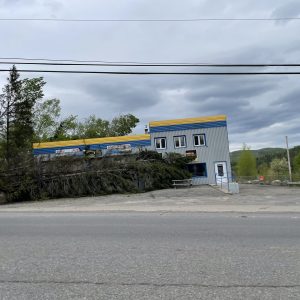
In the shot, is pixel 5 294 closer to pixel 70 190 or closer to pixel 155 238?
pixel 155 238

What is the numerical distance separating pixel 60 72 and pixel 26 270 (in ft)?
33.2

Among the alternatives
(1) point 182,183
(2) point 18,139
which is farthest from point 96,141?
(1) point 182,183

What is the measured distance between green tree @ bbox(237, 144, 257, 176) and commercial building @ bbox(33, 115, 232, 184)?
47253 mm

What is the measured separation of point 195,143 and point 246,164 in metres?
50.3

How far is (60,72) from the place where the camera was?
49.4 feet

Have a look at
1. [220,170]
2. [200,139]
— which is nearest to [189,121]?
[200,139]

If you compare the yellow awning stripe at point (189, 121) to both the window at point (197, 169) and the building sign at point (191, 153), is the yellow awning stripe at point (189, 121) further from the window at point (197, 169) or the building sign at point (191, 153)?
the window at point (197, 169)

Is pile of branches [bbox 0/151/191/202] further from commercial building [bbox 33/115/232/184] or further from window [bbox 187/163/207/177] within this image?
window [bbox 187/163/207/177]

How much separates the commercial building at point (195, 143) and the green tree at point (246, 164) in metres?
47.3

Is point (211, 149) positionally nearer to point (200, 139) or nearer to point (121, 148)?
point (200, 139)

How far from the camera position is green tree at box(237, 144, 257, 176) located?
8781 centimetres

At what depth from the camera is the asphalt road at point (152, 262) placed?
518cm

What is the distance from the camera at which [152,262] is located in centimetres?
670

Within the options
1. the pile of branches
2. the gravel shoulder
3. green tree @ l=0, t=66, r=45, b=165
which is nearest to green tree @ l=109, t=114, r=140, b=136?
green tree @ l=0, t=66, r=45, b=165
